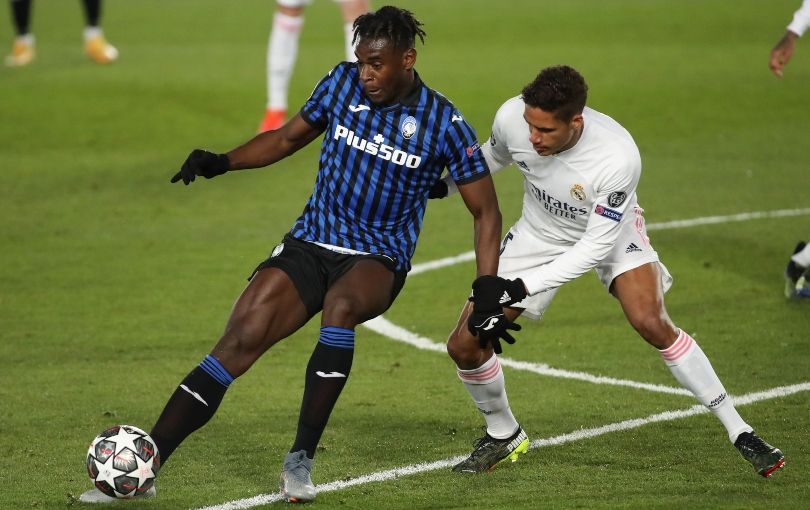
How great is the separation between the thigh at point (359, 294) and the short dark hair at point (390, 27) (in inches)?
41.4

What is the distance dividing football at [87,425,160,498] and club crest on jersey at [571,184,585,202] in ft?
7.77

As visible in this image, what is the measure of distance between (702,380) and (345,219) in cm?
190

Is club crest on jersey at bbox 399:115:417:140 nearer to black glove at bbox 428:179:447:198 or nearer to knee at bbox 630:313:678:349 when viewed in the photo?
black glove at bbox 428:179:447:198

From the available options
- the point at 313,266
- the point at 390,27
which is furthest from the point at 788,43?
the point at 313,266

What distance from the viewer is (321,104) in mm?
6895

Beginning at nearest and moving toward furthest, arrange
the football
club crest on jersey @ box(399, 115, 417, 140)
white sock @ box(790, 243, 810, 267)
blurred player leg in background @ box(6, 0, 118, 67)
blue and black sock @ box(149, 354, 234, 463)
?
1. the football
2. blue and black sock @ box(149, 354, 234, 463)
3. club crest on jersey @ box(399, 115, 417, 140)
4. white sock @ box(790, 243, 810, 267)
5. blurred player leg in background @ box(6, 0, 118, 67)

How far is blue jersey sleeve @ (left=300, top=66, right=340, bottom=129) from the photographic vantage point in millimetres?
6875

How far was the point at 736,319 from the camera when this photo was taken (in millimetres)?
9922

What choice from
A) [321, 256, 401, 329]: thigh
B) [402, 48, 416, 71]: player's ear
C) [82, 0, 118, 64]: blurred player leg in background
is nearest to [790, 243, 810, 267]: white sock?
[321, 256, 401, 329]: thigh

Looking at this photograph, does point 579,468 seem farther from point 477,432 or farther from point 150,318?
point 150,318

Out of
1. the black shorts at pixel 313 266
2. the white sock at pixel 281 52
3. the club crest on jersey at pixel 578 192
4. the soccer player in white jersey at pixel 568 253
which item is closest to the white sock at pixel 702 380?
the soccer player in white jersey at pixel 568 253

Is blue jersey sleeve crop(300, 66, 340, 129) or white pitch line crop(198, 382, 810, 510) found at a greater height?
blue jersey sleeve crop(300, 66, 340, 129)

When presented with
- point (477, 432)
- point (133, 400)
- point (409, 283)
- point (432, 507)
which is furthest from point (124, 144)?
point (432, 507)

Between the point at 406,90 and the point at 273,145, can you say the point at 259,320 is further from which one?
the point at 406,90
